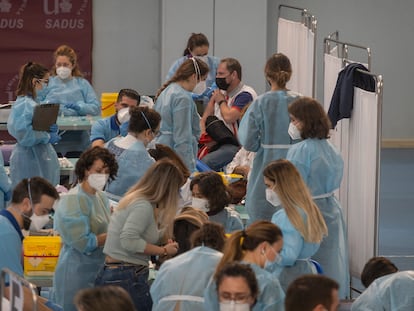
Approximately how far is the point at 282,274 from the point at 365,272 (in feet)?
1.65

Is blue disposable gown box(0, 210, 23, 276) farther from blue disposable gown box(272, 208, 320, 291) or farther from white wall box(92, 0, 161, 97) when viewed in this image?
white wall box(92, 0, 161, 97)

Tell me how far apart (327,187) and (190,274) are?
222 centimetres

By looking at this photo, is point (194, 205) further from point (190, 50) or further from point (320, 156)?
point (190, 50)

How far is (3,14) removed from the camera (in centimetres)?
1547

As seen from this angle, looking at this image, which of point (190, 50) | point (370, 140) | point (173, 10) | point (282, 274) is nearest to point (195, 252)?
point (282, 274)

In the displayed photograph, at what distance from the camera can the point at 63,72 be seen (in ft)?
37.7

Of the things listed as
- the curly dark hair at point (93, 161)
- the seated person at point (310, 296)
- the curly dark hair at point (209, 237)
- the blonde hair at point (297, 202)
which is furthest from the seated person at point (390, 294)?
the curly dark hair at point (93, 161)

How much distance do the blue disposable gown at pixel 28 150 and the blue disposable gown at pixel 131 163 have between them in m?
2.15

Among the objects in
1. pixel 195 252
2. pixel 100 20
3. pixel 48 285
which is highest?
pixel 100 20

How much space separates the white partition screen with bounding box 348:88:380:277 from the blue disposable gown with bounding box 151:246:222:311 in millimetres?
2945

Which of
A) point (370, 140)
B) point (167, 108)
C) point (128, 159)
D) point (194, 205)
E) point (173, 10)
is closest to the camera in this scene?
point (194, 205)

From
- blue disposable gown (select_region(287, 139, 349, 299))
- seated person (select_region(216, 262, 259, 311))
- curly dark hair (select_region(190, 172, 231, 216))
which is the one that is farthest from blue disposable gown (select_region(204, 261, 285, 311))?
blue disposable gown (select_region(287, 139, 349, 299))

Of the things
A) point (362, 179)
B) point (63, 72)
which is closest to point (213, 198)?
point (362, 179)

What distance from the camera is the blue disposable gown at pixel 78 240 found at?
6.52 m
